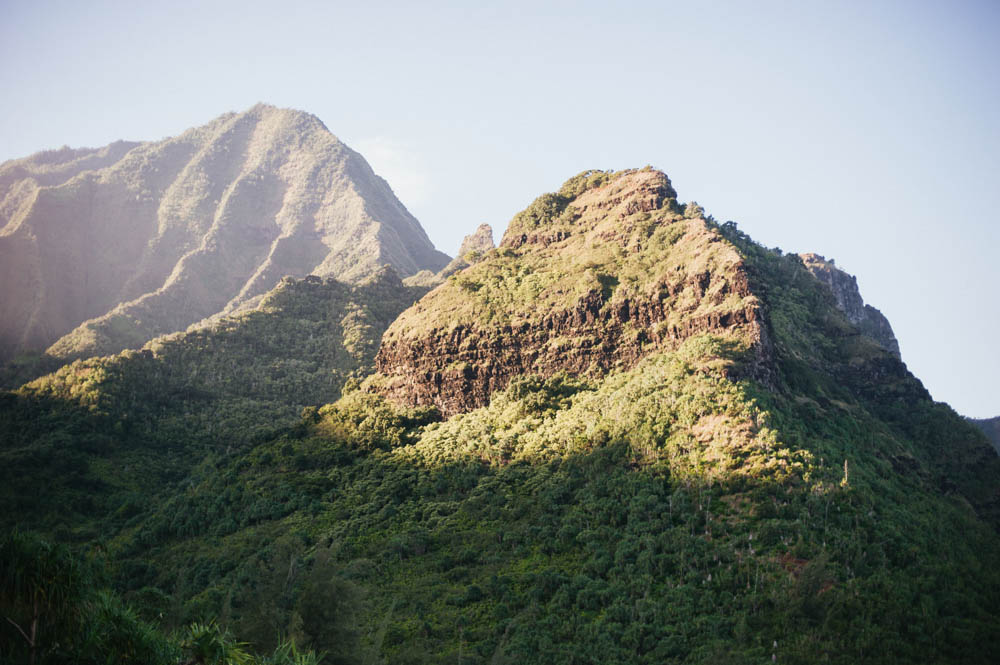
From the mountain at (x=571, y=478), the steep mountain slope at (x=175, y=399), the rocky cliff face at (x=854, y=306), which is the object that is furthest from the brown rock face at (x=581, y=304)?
the rocky cliff face at (x=854, y=306)

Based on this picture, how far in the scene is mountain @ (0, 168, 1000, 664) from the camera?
32750 millimetres

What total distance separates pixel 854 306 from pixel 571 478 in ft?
316

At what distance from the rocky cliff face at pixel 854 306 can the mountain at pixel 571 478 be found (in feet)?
81.1

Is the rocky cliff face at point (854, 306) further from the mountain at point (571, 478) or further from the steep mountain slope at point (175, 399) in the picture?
the steep mountain slope at point (175, 399)

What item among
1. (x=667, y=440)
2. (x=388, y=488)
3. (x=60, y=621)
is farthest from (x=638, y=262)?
(x=60, y=621)

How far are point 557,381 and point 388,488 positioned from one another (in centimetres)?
1934

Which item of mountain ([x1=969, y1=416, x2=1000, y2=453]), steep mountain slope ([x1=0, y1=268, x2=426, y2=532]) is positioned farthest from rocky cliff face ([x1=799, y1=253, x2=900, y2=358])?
steep mountain slope ([x1=0, y1=268, x2=426, y2=532])

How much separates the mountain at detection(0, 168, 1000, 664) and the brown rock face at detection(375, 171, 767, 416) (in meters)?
0.29

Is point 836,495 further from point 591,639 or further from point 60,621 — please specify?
point 60,621

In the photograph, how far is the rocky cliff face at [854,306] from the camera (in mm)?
120188

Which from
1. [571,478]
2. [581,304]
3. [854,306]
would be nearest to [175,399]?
[581,304]

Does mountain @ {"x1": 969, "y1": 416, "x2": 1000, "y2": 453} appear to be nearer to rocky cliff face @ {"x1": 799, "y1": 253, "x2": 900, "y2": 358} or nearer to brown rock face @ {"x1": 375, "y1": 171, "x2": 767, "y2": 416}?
rocky cliff face @ {"x1": 799, "y1": 253, "x2": 900, "y2": 358}

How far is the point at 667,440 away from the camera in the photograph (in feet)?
161

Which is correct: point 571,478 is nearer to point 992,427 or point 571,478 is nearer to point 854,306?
point 854,306
